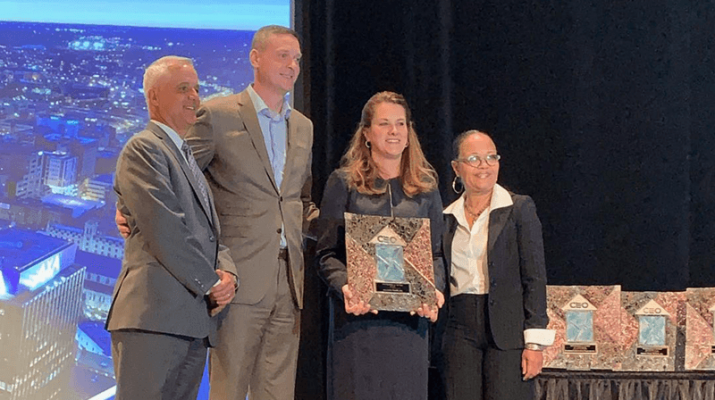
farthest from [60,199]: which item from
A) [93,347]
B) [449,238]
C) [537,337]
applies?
[537,337]

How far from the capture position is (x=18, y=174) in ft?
10.6

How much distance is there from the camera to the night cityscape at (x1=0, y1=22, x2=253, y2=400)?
10.5 feet

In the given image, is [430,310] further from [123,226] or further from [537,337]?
[123,226]

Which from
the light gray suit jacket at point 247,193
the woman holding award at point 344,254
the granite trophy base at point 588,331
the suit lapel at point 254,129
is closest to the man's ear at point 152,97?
the light gray suit jacket at point 247,193

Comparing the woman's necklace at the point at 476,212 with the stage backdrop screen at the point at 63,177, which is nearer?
the woman's necklace at the point at 476,212

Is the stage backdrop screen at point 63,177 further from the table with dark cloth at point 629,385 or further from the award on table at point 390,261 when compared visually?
the table with dark cloth at point 629,385

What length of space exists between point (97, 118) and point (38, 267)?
27.5 inches

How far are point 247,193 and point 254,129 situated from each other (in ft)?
0.76

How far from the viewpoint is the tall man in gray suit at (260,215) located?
8.16 feet

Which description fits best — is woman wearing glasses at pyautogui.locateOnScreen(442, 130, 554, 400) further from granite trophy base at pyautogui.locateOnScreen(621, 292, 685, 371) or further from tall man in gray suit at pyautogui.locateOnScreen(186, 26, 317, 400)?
granite trophy base at pyautogui.locateOnScreen(621, 292, 685, 371)

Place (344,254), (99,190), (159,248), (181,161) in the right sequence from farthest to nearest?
1. (99,190)
2. (344,254)
3. (181,161)
4. (159,248)

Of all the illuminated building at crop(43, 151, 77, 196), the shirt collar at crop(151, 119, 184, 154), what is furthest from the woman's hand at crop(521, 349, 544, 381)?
the illuminated building at crop(43, 151, 77, 196)

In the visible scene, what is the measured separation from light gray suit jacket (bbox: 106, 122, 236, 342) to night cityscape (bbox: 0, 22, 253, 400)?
1212 mm

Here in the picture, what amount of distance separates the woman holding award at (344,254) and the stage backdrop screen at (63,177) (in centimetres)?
109
